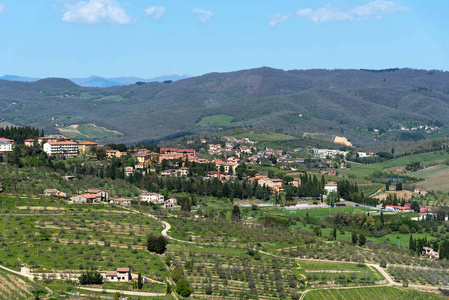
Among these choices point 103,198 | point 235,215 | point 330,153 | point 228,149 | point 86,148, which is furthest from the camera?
point 330,153

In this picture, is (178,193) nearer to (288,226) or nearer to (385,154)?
(288,226)

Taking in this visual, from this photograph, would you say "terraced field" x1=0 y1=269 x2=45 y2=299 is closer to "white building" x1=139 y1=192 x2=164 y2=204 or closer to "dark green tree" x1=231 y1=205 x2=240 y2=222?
"dark green tree" x1=231 y1=205 x2=240 y2=222

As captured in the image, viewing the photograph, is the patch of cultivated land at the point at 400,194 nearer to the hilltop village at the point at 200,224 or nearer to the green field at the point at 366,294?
the hilltop village at the point at 200,224

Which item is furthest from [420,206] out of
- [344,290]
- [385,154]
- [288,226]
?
[385,154]

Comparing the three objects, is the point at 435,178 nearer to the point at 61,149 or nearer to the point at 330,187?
the point at 330,187

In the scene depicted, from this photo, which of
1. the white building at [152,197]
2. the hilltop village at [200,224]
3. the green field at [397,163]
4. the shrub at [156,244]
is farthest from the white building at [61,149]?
the green field at [397,163]

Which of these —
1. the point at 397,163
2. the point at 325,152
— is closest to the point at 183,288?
the point at 397,163
